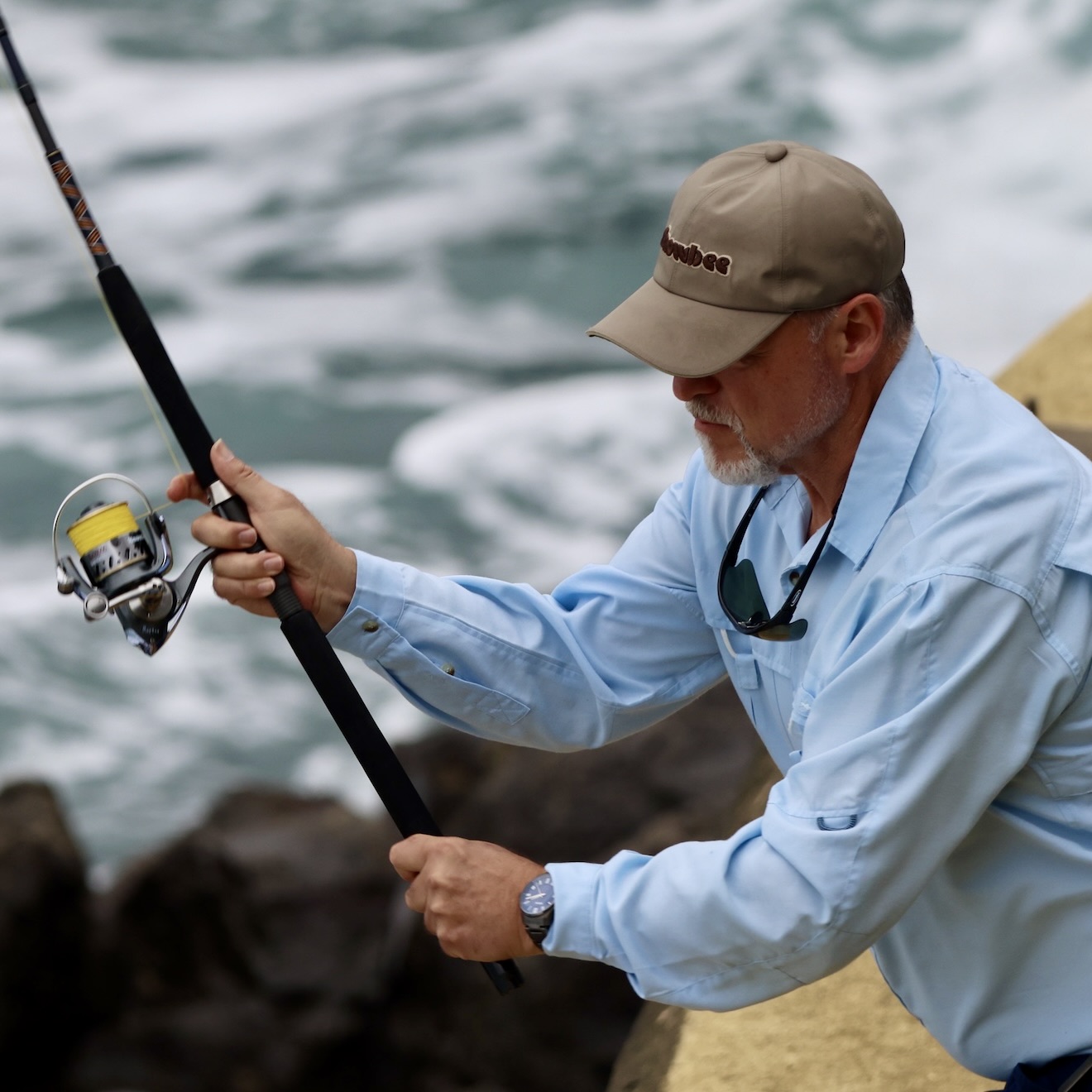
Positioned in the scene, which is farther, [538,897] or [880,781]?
[538,897]

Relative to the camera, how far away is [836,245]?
170 cm

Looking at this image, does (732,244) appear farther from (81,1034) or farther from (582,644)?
(81,1034)

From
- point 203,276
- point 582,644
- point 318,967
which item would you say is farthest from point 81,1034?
point 203,276

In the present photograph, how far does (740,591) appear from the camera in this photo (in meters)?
2.05

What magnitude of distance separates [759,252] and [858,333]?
15 cm

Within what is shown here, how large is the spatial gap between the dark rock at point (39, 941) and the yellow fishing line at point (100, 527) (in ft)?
11.7

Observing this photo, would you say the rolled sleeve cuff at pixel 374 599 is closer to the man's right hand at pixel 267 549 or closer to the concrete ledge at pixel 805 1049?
the man's right hand at pixel 267 549

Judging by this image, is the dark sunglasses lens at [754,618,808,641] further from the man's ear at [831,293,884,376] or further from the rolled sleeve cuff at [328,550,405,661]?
the rolled sleeve cuff at [328,550,405,661]

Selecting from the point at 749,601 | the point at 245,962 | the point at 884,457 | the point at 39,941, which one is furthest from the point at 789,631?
the point at 39,941

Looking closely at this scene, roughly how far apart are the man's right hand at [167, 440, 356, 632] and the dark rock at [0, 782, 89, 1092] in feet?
11.8

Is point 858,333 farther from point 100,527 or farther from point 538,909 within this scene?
point 100,527

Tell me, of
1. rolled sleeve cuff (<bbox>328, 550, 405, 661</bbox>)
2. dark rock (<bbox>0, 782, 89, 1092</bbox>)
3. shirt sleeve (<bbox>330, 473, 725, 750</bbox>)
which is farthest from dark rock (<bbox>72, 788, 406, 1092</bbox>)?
rolled sleeve cuff (<bbox>328, 550, 405, 661</bbox>)

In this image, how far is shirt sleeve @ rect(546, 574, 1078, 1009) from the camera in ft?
5.26

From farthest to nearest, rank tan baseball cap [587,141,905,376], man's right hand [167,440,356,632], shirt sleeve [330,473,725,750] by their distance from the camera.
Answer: shirt sleeve [330,473,725,750]
man's right hand [167,440,356,632]
tan baseball cap [587,141,905,376]
